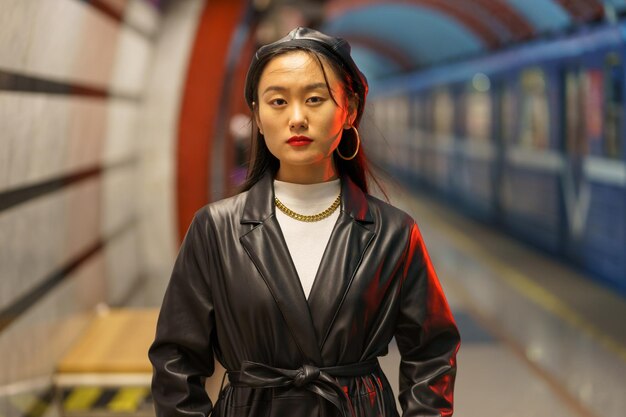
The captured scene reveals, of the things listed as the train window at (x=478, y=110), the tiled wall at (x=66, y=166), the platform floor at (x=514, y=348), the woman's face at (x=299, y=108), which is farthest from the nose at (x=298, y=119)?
the train window at (x=478, y=110)

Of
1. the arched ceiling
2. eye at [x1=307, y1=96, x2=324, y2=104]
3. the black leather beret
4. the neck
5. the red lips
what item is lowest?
the neck

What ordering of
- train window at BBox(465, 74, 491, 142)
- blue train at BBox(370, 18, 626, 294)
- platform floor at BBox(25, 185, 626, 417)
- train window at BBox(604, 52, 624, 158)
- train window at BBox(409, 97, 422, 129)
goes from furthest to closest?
1. train window at BBox(409, 97, 422, 129)
2. train window at BBox(465, 74, 491, 142)
3. blue train at BBox(370, 18, 626, 294)
4. train window at BBox(604, 52, 624, 158)
5. platform floor at BBox(25, 185, 626, 417)

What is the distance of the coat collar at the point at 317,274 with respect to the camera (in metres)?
2.18

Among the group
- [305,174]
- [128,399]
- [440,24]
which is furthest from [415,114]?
[305,174]

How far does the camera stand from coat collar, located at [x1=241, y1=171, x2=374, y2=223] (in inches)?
90.1

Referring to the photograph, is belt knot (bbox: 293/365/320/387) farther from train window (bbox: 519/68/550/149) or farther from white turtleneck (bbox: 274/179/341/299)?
train window (bbox: 519/68/550/149)

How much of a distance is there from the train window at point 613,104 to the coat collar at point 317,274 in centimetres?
771

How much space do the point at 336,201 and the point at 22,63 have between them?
8.00 feet

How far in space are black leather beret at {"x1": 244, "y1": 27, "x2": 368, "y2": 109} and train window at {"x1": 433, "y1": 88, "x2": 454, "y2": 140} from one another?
17.3 m

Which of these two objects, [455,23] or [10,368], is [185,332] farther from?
[455,23]

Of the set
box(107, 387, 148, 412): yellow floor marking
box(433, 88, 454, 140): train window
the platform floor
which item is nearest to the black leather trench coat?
the platform floor

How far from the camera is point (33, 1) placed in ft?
14.1

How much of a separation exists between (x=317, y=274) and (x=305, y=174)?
26 cm

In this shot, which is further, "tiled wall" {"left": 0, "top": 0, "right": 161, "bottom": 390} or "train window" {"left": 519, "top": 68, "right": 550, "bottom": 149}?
"train window" {"left": 519, "top": 68, "right": 550, "bottom": 149}
